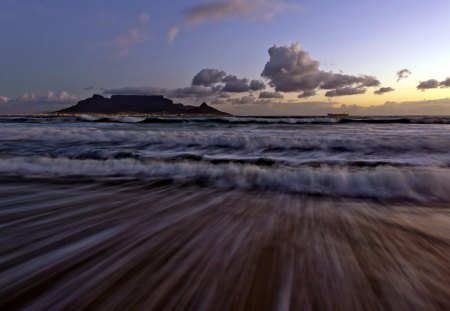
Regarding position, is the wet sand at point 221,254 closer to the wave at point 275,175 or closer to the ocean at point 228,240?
the ocean at point 228,240

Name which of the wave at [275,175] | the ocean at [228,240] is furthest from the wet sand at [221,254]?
the wave at [275,175]

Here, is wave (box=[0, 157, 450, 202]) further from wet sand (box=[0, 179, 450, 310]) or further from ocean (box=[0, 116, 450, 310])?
wet sand (box=[0, 179, 450, 310])

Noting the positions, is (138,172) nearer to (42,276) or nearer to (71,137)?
(42,276)

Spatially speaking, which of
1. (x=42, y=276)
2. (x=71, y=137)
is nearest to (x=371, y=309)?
(x=42, y=276)

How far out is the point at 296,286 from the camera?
1421 millimetres

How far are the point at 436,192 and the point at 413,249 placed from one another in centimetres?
188

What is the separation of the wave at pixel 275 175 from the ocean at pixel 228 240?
27mm

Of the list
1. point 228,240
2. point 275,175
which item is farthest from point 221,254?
point 275,175

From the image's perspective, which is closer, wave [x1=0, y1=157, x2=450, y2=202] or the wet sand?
the wet sand

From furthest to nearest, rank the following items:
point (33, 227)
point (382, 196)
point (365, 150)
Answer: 1. point (365, 150)
2. point (382, 196)
3. point (33, 227)

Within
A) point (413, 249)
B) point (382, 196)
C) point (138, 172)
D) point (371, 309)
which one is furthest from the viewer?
point (138, 172)

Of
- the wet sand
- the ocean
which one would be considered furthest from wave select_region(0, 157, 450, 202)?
the wet sand

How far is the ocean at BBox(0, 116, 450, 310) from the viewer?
1335 mm

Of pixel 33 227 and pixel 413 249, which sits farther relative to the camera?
pixel 33 227
